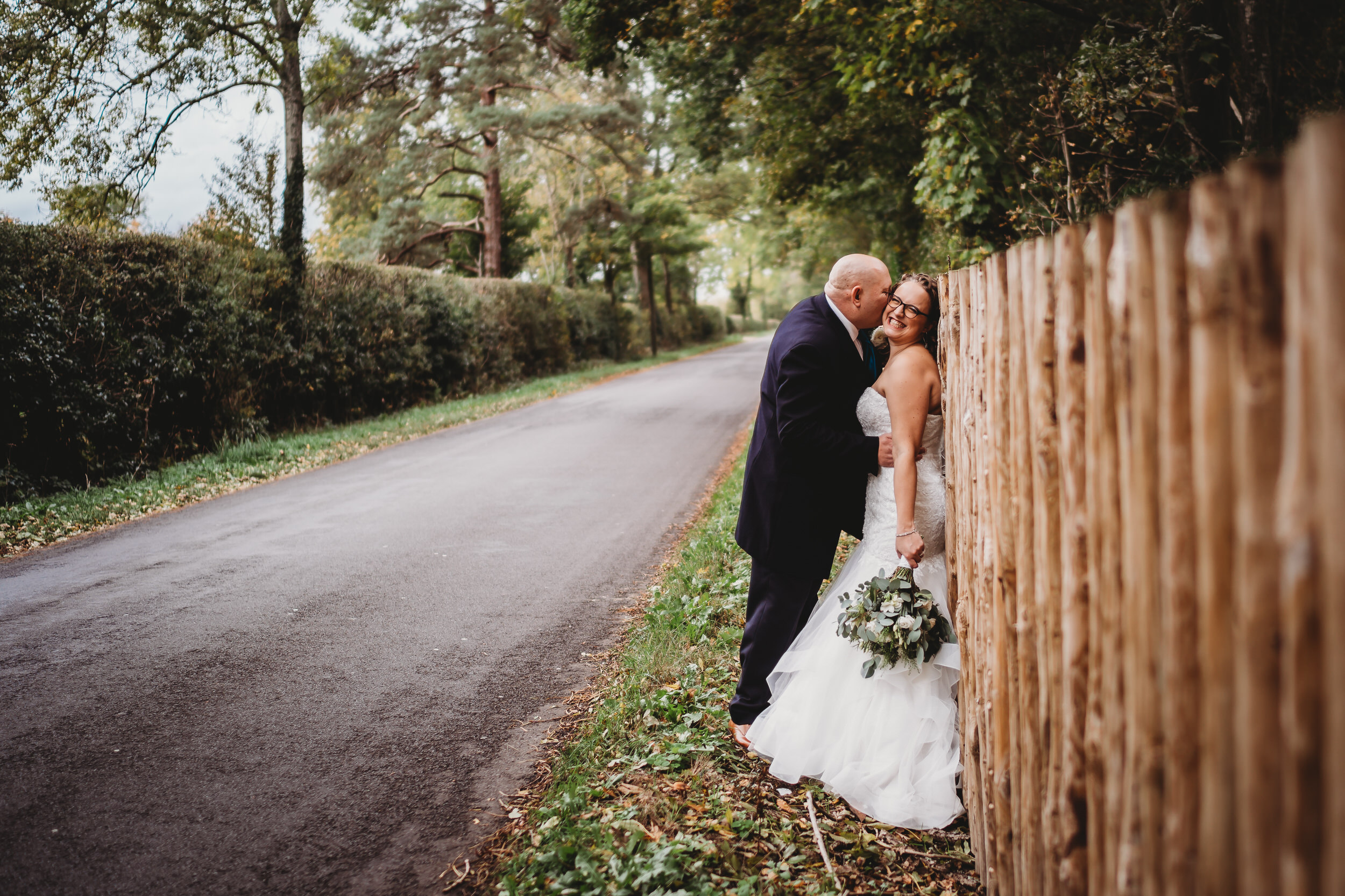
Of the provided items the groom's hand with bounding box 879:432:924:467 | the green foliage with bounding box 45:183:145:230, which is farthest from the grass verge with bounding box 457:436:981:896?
the green foliage with bounding box 45:183:145:230

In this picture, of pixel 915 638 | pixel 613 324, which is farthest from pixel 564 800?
pixel 613 324

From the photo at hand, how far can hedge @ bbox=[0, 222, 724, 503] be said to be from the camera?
9.20 meters

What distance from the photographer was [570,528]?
25.9ft

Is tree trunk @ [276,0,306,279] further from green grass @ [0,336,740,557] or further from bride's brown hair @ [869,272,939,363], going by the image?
bride's brown hair @ [869,272,939,363]

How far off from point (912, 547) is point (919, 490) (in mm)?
278

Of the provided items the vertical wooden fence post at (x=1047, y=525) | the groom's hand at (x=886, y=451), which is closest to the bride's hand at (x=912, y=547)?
the groom's hand at (x=886, y=451)

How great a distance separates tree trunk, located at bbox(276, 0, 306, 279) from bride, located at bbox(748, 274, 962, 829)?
43.1ft

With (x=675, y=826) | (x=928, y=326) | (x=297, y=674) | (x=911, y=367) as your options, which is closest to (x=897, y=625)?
(x=911, y=367)

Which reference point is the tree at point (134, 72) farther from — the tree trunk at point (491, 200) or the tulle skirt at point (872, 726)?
the tulle skirt at point (872, 726)

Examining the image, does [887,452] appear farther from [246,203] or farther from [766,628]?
[246,203]

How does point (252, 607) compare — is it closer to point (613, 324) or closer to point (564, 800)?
point (564, 800)

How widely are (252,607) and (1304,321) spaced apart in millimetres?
6072

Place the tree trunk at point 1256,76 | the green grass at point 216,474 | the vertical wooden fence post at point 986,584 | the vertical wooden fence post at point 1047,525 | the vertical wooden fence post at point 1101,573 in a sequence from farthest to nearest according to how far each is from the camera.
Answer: the green grass at point 216,474, the tree trunk at point 1256,76, the vertical wooden fence post at point 986,584, the vertical wooden fence post at point 1047,525, the vertical wooden fence post at point 1101,573

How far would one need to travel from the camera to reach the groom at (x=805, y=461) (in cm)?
342
